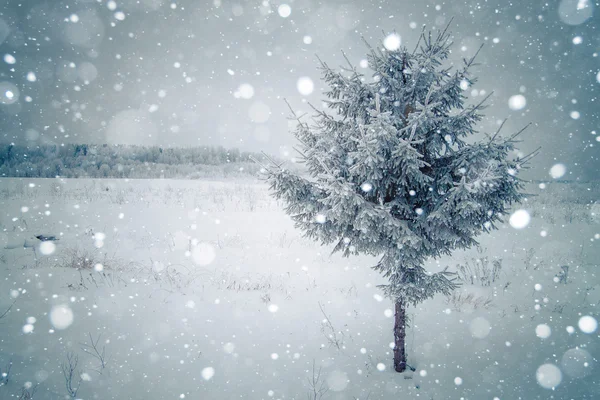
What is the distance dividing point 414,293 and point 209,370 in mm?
3694

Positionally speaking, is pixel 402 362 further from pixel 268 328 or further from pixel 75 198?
pixel 75 198

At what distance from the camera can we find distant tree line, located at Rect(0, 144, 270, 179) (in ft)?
102

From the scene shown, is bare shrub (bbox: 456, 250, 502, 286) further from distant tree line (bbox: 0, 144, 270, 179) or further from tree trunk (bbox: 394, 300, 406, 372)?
distant tree line (bbox: 0, 144, 270, 179)

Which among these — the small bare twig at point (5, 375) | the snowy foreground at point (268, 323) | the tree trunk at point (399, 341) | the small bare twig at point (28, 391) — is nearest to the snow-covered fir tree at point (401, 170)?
the tree trunk at point (399, 341)

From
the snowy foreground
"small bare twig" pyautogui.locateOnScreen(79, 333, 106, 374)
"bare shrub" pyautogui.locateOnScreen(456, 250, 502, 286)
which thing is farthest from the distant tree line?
"small bare twig" pyautogui.locateOnScreen(79, 333, 106, 374)

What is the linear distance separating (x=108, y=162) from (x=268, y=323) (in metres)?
45.0

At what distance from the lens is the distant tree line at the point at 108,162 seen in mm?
31156

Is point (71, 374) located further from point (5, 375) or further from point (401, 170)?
point (401, 170)

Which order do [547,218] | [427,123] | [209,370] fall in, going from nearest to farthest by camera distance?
[427,123] < [209,370] < [547,218]

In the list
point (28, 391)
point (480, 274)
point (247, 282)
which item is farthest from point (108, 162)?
point (480, 274)

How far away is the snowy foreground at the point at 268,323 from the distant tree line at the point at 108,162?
22.5 metres

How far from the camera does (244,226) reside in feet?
43.4

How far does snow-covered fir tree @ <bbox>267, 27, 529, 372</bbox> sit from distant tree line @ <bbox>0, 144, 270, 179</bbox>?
26353mm

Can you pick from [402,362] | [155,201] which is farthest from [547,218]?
[155,201]
